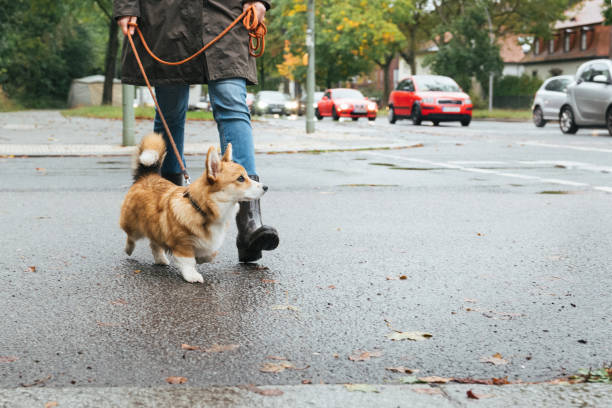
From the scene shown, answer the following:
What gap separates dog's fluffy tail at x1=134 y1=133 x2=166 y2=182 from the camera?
15.0 ft

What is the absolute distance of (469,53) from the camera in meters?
43.3

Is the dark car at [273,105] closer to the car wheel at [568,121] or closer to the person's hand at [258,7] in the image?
the car wheel at [568,121]

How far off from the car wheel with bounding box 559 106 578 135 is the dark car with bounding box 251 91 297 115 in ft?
71.1

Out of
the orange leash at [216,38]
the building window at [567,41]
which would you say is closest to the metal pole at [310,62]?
the orange leash at [216,38]

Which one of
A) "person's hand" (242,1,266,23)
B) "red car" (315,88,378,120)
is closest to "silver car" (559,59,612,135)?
"red car" (315,88,378,120)

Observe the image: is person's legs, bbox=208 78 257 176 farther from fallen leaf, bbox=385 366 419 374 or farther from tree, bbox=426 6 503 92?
tree, bbox=426 6 503 92

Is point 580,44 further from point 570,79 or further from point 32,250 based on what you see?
point 32,250

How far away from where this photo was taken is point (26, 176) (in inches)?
380

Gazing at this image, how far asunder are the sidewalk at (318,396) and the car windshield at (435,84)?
2625cm

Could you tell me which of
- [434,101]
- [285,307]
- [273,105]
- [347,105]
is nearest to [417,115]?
[434,101]

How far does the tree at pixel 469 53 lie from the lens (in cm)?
4316

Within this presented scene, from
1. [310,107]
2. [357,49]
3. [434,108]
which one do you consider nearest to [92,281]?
[310,107]

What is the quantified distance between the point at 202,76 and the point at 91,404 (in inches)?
105

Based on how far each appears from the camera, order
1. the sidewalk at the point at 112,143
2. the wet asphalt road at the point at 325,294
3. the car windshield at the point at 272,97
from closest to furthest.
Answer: the wet asphalt road at the point at 325,294, the sidewalk at the point at 112,143, the car windshield at the point at 272,97
